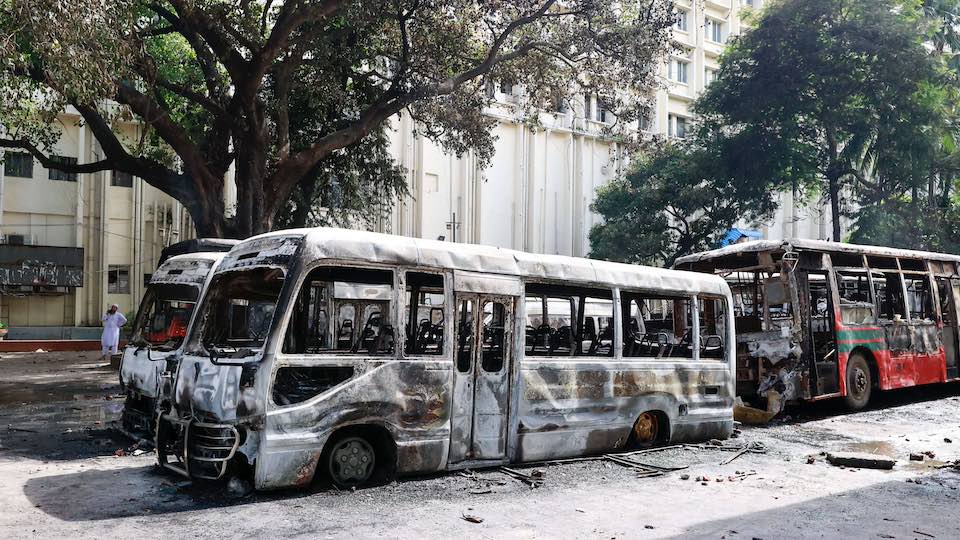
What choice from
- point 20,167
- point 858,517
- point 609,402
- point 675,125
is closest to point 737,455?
point 609,402

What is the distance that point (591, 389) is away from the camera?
903cm

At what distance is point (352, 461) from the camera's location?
7344 mm

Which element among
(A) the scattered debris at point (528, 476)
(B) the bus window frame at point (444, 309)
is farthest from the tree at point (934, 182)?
(B) the bus window frame at point (444, 309)

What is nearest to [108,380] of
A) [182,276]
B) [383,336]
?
[182,276]

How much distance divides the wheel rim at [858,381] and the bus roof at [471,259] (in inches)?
187

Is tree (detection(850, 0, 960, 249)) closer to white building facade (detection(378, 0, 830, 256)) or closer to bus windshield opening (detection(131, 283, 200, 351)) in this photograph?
white building facade (detection(378, 0, 830, 256))

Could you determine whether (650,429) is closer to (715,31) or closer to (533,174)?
(533,174)

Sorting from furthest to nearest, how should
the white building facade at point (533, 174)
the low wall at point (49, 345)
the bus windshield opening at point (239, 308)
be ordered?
the white building facade at point (533, 174) → the low wall at point (49, 345) → the bus windshield opening at point (239, 308)

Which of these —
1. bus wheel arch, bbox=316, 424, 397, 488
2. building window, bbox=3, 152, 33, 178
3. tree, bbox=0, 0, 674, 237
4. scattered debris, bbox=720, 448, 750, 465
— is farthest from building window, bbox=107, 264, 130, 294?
scattered debris, bbox=720, 448, 750, 465

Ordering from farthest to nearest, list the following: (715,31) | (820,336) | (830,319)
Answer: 1. (715,31)
2. (820,336)
3. (830,319)

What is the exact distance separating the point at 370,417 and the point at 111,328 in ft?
52.2

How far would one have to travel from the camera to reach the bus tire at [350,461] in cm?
720

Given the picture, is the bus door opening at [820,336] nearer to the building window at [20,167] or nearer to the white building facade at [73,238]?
the white building facade at [73,238]

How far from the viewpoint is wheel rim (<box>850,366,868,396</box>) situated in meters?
13.8
